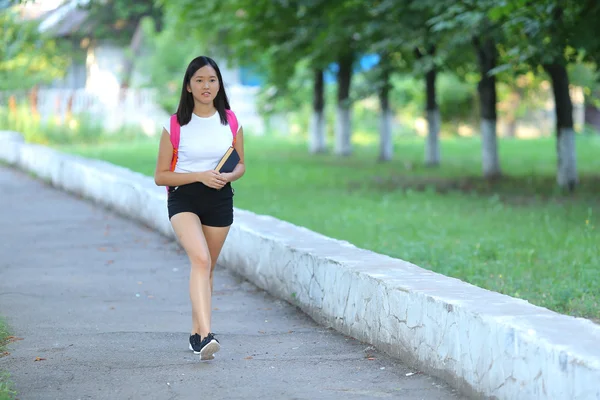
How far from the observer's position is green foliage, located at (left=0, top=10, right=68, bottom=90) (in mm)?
34094

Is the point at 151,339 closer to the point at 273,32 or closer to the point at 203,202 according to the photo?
the point at 203,202

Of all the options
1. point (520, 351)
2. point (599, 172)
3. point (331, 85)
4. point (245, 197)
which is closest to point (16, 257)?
point (245, 197)

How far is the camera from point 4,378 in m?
6.36

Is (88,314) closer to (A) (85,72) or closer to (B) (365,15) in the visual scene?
(B) (365,15)

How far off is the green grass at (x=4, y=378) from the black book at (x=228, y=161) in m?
1.71

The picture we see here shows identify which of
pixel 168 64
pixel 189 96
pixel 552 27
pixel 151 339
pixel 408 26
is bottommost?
pixel 151 339

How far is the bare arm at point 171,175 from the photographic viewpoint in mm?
6832

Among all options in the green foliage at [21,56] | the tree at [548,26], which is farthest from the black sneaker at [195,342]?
the green foliage at [21,56]

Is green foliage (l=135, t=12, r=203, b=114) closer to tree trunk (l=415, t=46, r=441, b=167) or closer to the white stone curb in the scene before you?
tree trunk (l=415, t=46, r=441, b=167)

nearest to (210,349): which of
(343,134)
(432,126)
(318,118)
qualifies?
(432,126)

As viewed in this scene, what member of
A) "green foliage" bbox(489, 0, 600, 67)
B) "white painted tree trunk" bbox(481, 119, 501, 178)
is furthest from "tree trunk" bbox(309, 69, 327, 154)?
"green foliage" bbox(489, 0, 600, 67)

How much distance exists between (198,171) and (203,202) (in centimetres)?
20

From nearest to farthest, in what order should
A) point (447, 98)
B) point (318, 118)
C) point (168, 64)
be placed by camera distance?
1. point (318, 118)
2. point (168, 64)
3. point (447, 98)

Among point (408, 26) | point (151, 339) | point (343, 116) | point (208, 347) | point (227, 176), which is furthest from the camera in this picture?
point (343, 116)
